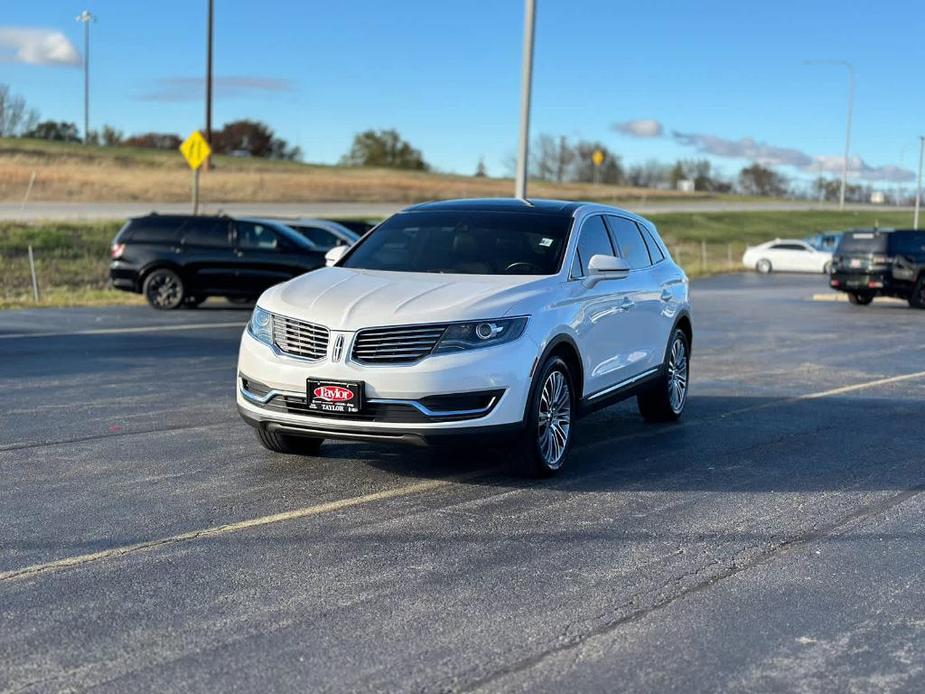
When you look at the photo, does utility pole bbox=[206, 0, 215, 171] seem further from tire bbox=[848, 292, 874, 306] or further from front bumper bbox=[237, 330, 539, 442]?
front bumper bbox=[237, 330, 539, 442]

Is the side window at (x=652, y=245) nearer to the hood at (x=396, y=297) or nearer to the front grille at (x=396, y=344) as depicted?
the hood at (x=396, y=297)

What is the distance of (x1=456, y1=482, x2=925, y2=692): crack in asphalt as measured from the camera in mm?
4469

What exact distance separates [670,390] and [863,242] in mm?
19101

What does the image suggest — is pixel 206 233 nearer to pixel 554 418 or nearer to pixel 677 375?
pixel 677 375

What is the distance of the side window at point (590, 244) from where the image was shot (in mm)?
8463

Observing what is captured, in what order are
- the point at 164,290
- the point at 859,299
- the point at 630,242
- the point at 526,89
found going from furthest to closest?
the point at 859,299 < the point at 164,290 < the point at 526,89 < the point at 630,242

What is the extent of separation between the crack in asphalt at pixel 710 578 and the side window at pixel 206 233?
53.8 feet

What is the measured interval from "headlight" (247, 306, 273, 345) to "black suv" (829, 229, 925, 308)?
21.8 m

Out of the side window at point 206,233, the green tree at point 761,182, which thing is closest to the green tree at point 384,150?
the green tree at point 761,182

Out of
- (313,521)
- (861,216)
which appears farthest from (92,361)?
(861,216)

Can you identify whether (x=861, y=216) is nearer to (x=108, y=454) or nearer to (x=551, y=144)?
(x=551, y=144)

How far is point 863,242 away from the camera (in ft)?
90.4

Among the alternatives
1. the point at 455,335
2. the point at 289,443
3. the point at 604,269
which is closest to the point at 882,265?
the point at 604,269

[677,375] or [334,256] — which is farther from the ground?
[334,256]
